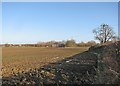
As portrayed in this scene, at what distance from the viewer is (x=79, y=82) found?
435 inches

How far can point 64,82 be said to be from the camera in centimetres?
1135

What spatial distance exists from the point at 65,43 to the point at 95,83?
110822 mm

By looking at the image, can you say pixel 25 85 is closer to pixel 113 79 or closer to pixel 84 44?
pixel 113 79

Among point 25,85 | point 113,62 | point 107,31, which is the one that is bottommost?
point 25,85

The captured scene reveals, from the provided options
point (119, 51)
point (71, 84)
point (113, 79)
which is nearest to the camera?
point (113, 79)

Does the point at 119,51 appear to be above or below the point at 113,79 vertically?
above

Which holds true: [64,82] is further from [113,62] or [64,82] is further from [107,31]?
[107,31]

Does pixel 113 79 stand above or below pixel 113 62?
below

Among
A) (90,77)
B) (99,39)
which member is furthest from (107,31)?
(90,77)

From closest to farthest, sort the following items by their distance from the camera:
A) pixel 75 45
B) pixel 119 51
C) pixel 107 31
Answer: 1. pixel 119 51
2. pixel 107 31
3. pixel 75 45

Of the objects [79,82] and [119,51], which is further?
[79,82]

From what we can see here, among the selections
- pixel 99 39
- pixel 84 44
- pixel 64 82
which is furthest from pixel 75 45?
pixel 64 82

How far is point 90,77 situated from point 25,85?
304 cm

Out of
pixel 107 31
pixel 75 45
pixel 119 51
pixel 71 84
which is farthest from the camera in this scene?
pixel 75 45
